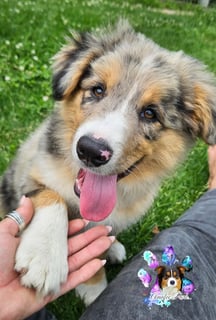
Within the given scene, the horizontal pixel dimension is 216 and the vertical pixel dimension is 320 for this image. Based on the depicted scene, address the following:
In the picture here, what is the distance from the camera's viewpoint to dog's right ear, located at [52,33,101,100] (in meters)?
2.95

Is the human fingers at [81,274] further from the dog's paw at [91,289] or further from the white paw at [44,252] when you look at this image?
the dog's paw at [91,289]

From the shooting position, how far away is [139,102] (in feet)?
9.05

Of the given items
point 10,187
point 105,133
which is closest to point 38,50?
point 10,187

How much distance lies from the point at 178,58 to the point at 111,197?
979 millimetres

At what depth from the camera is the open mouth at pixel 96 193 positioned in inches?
112

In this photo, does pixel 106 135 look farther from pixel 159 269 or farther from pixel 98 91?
pixel 159 269

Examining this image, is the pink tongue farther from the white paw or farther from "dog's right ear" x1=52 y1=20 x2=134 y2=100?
"dog's right ear" x1=52 y1=20 x2=134 y2=100

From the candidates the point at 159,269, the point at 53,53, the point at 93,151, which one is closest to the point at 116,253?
the point at 159,269

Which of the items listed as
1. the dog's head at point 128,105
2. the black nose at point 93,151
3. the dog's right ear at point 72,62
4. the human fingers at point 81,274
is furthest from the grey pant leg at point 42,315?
the dog's right ear at point 72,62

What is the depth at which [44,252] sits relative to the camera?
8.67 feet

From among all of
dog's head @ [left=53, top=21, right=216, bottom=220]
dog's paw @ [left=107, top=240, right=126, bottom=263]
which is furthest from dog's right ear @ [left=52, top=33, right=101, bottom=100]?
dog's paw @ [left=107, top=240, right=126, bottom=263]

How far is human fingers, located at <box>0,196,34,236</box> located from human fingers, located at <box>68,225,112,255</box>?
0.29m

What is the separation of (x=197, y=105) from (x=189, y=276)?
1.01 m

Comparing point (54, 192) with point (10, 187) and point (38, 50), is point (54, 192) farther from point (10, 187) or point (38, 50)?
point (38, 50)
